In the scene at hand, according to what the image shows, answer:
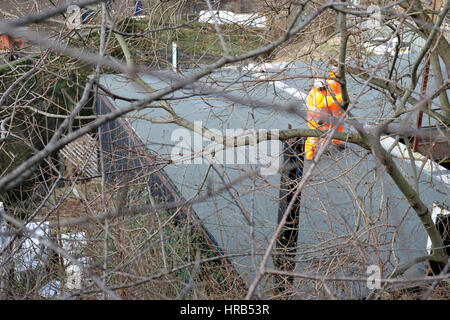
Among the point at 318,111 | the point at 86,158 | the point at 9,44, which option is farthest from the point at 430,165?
the point at 9,44

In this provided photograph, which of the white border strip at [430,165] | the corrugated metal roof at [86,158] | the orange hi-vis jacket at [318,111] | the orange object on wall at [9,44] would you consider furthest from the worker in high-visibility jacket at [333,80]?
the orange object on wall at [9,44]

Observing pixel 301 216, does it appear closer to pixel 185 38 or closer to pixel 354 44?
pixel 354 44

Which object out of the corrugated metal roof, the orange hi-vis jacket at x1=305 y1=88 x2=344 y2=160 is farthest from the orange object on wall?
the orange hi-vis jacket at x1=305 y1=88 x2=344 y2=160

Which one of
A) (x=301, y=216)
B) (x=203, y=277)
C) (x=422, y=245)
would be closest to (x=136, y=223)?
(x=203, y=277)

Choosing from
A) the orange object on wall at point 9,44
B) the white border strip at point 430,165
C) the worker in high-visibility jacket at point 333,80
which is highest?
the orange object on wall at point 9,44

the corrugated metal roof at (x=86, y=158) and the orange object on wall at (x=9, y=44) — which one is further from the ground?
the orange object on wall at (x=9, y=44)

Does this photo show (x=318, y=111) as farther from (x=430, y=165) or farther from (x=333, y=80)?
(x=430, y=165)

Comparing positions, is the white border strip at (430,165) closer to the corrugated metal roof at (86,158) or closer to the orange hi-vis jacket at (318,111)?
the orange hi-vis jacket at (318,111)

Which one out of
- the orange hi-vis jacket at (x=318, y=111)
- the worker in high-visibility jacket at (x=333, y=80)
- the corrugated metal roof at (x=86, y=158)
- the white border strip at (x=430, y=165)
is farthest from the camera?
the white border strip at (x=430, y=165)

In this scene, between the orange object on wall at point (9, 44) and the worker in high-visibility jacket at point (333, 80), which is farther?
the orange object on wall at point (9, 44)

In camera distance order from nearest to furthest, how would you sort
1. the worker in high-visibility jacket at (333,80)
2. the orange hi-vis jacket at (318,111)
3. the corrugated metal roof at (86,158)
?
the worker in high-visibility jacket at (333,80) < the orange hi-vis jacket at (318,111) < the corrugated metal roof at (86,158)

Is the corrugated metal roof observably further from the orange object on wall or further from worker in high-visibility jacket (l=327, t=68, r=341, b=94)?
worker in high-visibility jacket (l=327, t=68, r=341, b=94)

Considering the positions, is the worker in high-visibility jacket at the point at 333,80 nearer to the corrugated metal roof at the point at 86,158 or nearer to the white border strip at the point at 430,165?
the white border strip at the point at 430,165
